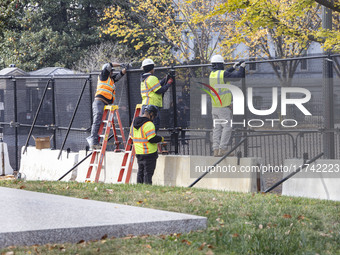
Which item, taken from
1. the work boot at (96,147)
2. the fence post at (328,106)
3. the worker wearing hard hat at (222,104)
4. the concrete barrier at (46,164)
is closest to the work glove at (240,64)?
the worker wearing hard hat at (222,104)

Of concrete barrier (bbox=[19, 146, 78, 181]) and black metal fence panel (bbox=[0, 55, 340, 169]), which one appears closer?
black metal fence panel (bbox=[0, 55, 340, 169])

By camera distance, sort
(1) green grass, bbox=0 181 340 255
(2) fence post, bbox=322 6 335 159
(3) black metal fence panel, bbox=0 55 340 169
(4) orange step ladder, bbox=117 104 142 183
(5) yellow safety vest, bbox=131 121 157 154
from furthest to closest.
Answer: (4) orange step ladder, bbox=117 104 142 183
(5) yellow safety vest, bbox=131 121 157 154
(3) black metal fence panel, bbox=0 55 340 169
(2) fence post, bbox=322 6 335 159
(1) green grass, bbox=0 181 340 255

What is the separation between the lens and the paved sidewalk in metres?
6.11

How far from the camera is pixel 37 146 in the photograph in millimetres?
17281

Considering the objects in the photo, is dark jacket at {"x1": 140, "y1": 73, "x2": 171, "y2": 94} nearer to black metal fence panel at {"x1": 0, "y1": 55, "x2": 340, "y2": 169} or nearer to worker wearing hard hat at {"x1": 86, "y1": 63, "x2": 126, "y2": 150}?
black metal fence panel at {"x1": 0, "y1": 55, "x2": 340, "y2": 169}

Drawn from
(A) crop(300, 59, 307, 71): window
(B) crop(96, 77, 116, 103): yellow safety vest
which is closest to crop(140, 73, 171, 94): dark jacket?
(B) crop(96, 77, 116, 103): yellow safety vest

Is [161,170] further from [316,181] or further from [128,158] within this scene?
[316,181]

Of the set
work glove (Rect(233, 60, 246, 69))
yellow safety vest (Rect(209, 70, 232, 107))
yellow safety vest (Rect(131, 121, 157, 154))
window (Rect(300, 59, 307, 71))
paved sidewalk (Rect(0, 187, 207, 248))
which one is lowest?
paved sidewalk (Rect(0, 187, 207, 248))

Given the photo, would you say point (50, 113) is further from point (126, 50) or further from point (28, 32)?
point (28, 32)

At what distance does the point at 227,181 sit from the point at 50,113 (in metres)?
7.29

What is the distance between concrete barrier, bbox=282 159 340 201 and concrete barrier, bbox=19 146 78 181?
6324mm

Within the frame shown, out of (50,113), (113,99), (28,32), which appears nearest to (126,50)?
(28,32)

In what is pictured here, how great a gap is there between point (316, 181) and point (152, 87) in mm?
3993

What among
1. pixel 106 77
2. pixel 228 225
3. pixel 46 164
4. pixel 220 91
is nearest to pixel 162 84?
pixel 106 77
